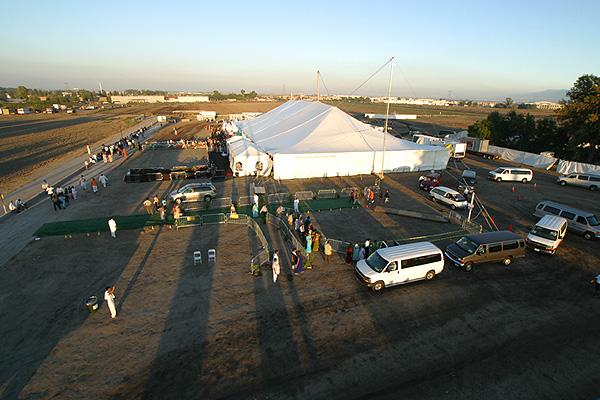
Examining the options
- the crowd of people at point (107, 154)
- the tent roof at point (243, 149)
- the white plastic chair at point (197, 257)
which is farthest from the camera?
the crowd of people at point (107, 154)

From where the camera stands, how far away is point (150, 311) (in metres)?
11.0

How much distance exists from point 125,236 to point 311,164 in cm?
1659

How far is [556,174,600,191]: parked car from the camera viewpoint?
26.7 m

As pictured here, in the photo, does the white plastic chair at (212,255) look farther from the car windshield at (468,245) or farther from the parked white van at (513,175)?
the parked white van at (513,175)

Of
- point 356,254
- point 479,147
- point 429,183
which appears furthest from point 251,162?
point 479,147

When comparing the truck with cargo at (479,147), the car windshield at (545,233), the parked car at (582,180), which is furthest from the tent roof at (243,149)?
the truck with cargo at (479,147)

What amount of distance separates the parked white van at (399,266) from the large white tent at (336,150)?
53.8ft

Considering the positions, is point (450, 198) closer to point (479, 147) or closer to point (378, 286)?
point (378, 286)

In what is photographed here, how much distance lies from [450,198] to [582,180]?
15531 mm

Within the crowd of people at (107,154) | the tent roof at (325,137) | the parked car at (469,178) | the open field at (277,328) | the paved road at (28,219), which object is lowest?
the open field at (277,328)

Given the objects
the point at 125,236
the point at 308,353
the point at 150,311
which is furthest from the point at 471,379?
the point at 125,236

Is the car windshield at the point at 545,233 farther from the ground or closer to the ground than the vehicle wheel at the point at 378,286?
farther from the ground

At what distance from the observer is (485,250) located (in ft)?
45.5

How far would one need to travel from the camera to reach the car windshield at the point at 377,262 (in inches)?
486
